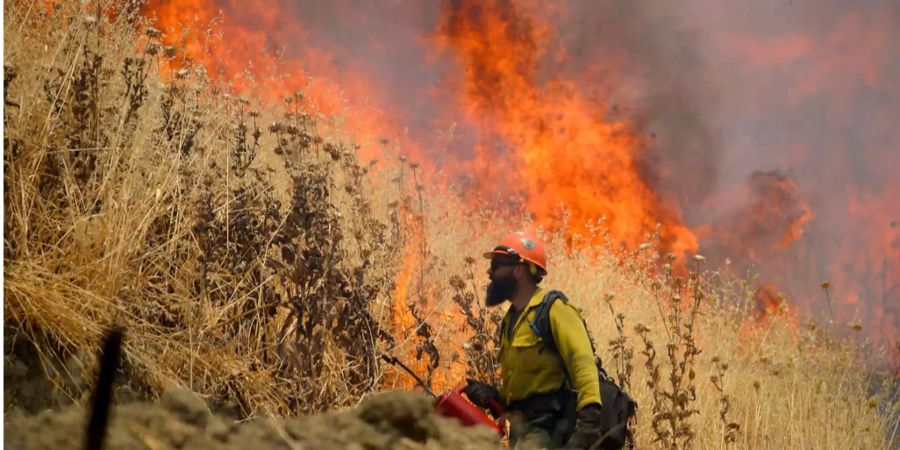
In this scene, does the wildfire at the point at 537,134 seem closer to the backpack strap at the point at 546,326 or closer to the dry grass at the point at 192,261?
the dry grass at the point at 192,261

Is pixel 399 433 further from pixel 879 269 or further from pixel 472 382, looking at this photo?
pixel 879 269

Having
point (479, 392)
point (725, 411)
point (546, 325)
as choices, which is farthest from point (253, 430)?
point (725, 411)

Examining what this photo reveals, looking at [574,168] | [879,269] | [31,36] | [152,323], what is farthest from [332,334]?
[879,269]

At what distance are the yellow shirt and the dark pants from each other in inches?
1.1

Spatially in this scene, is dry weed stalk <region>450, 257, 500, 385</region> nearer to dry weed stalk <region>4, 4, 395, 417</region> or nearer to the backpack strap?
dry weed stalk <region>4, 4, 395, 417</region>

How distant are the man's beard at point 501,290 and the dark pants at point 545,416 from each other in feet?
1.15

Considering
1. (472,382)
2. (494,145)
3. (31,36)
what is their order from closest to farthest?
(472,382)
(31,36)
(494,145)

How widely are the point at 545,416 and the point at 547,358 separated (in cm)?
18

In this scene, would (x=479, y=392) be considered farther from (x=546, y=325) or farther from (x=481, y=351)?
(x=481, y=351)

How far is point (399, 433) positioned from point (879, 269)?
5.04m

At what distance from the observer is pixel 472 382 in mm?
2814

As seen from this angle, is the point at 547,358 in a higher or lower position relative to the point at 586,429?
higher

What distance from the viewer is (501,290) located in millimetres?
3141

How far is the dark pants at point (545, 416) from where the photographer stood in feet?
9.45
